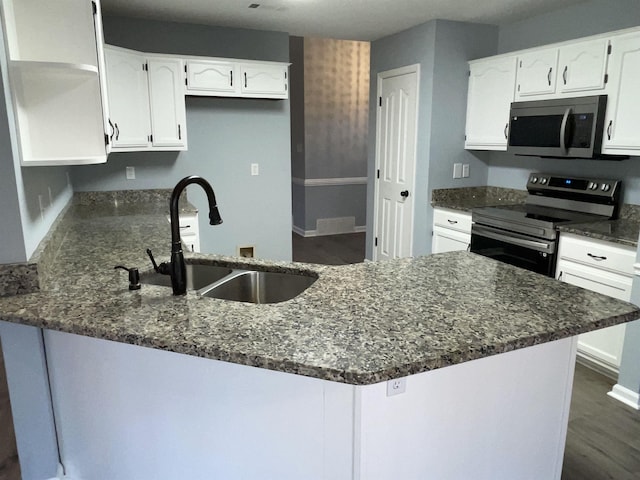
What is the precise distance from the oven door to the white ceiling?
1.68m

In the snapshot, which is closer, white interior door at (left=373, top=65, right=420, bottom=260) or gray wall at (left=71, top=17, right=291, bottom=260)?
gray wall at (left=71, top=17, right=291, bottom=260)

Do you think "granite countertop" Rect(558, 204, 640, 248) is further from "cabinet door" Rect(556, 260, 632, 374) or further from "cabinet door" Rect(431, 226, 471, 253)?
"cabinet door" Rect(431, 226, 471, 253)

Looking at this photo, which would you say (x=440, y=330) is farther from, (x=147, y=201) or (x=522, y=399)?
(x=147, y=201)

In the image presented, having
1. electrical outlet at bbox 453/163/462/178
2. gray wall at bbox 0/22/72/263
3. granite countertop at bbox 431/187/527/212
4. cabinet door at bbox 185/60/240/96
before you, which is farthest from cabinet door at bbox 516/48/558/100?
gray wall at bbox 0/22/72/263

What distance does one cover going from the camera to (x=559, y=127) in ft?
10.7

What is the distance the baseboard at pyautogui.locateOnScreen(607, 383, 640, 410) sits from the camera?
8.43 feet

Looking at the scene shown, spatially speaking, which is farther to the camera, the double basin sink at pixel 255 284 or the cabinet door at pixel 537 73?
the cabinet door at pixel 537 73

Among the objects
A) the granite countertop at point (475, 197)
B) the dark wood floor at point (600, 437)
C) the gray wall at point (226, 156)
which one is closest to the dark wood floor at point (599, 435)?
the dark wood floor at point (600, 437)

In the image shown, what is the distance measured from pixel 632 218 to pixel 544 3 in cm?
169

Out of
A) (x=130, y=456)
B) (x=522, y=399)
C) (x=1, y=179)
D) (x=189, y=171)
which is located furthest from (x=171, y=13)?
(x=522, y=399)

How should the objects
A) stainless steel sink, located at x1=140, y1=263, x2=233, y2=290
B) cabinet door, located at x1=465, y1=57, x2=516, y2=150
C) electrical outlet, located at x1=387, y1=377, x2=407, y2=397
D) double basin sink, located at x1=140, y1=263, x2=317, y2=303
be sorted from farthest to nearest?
cabinet door, located at x1=465, y1=57, x2=516, y2=150 < stainless steel sink, located at x1=140, y1=263, x2=233, y2=290 < double basin sink, located at x1=140, y1=263, x2=317, y2=303 < electrical outlet, located at x1=387, y1=377, x2=407, y2=397

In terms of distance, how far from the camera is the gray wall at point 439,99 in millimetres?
3969

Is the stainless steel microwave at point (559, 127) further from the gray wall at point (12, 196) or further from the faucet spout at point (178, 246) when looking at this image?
the gray wall at point (12, 196)

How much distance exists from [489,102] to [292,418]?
339cm
